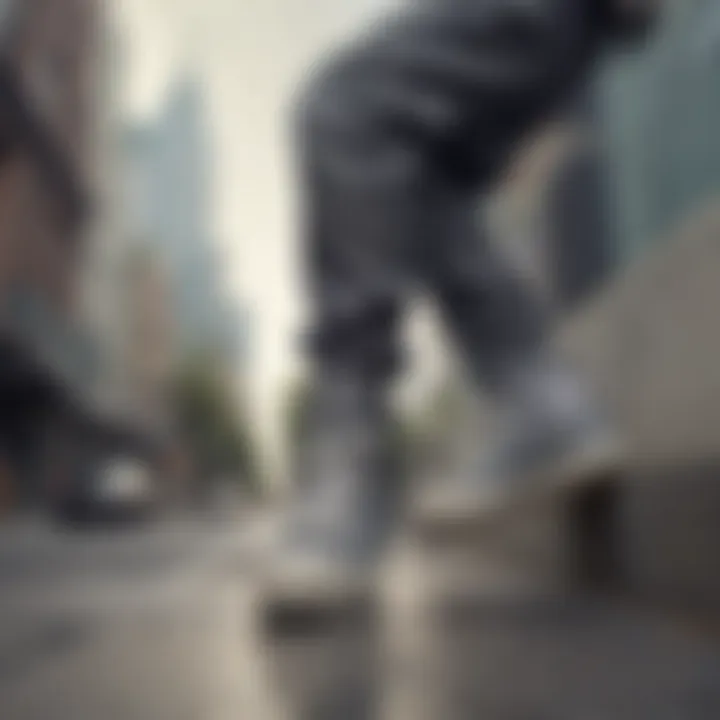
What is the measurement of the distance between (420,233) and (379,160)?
0.22 ft

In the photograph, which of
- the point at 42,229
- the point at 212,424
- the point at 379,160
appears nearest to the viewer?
the point at 379,160

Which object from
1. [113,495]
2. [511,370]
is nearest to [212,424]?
[113,495]

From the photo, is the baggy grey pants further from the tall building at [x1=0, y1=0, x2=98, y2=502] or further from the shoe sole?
the tall building at [x1=0, y1=0, x2=98, y2=502]

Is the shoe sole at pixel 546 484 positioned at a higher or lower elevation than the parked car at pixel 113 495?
lower

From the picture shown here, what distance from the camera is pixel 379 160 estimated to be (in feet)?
2.49

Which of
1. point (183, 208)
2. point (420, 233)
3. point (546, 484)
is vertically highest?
point (183, 208)

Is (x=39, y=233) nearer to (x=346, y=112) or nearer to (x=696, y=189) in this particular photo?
(x=346, y=112)

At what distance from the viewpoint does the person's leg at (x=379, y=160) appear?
747mm

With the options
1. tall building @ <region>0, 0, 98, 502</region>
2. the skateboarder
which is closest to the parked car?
tall building @ <region>0, 0, 98, 502</region>

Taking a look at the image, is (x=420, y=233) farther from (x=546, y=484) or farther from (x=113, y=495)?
(x=113, y=495)

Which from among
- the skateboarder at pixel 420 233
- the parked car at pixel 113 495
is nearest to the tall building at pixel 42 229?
the parked car at pixel 113 495

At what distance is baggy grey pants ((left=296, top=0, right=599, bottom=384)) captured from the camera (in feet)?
2.47

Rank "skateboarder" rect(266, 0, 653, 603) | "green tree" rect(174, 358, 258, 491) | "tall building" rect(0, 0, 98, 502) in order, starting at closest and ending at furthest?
"skateboarder" rect(266, 0, 653, 603) → "green tree" rect(174, 358, 258, 491) → "tall building" rect(0, 0, 98, 502)

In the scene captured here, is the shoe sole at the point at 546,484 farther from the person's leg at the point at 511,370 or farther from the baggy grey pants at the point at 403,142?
the baggy grey pants at the point at 403,142
